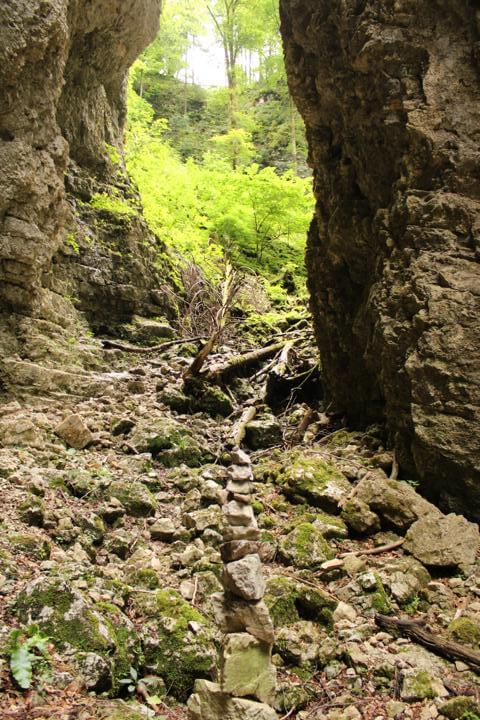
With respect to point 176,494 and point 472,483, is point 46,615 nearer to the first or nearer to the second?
point 176,494

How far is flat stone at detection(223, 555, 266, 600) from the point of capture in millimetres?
3160

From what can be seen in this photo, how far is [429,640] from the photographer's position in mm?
2871

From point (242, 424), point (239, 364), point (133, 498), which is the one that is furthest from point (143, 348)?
point (133, 498)

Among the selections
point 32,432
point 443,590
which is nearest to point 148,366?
point 32,432

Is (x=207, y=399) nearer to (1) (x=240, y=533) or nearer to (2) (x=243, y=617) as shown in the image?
(1) (x=240, y=533)

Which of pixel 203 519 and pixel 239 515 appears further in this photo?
pixel 239 515

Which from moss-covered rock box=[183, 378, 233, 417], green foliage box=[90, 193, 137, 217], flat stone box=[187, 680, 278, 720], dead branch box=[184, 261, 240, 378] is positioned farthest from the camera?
green foliage box=[90, 193, 137, 217]

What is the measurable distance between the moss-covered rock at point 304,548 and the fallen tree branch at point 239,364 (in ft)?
15.6

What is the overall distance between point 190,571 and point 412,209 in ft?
14.0

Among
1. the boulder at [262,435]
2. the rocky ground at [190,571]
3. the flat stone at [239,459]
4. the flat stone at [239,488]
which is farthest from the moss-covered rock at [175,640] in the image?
the boulder at [262,435]

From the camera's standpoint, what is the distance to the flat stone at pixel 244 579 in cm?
316

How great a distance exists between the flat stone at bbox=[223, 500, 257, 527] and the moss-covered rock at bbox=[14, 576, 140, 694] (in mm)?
1996

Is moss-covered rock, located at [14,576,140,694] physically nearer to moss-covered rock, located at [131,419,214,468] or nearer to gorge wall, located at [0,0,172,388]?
moss-covered rock, located at [131,419,214,468]

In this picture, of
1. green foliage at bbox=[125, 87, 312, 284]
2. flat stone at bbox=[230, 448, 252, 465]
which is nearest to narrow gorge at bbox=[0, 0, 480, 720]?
flat stone at bbox=[230, 448, 252, 465]
